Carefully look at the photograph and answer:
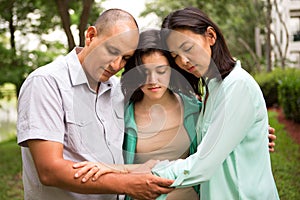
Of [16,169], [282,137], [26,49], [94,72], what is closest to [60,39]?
[26,49]

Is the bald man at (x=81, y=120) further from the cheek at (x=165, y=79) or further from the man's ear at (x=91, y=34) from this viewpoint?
the cheek at (x=165, y=79)

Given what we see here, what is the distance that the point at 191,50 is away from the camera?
2.32m

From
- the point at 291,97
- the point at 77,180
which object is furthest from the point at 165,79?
the point at 291,97

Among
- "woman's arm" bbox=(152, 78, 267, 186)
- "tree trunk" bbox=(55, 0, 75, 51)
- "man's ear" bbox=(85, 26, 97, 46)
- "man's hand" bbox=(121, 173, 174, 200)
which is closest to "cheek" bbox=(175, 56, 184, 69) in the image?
"woman's arm" bbox=(152, 78, 267, 186)

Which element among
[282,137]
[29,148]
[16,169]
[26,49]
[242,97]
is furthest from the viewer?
[26,49]

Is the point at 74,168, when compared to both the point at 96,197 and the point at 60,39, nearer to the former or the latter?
the point at 96,197

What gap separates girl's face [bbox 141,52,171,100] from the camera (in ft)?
8.20

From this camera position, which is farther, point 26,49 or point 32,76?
point 26,49

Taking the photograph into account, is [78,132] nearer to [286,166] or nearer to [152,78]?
[152,78]

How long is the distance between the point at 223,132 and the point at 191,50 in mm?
440

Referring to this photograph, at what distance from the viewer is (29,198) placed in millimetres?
2506

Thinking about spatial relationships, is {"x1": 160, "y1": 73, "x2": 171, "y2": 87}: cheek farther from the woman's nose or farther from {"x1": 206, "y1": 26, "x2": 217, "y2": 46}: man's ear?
{"x1": 206, "y1": 26, "x2": 217, "y2": 46}: man's ear

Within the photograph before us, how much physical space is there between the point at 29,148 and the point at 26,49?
9.97 meters

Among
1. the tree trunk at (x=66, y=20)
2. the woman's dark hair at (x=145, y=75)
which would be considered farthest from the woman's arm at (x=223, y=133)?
the tree trunk at (x=66, y=20)
